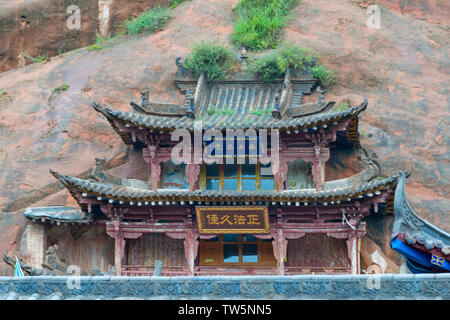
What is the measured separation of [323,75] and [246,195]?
5.35 metres

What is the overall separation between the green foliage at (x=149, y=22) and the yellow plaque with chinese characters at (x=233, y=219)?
792 centimetres

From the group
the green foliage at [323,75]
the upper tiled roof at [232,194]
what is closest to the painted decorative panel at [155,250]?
the upper tiled roof at [232,194]

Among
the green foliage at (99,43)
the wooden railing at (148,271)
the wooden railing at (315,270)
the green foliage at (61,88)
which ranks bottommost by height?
the wooden railing at (148,271)

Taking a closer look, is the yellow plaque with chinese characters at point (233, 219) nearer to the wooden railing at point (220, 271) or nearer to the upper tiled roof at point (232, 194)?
the upper tiled roof at point (232, 194)

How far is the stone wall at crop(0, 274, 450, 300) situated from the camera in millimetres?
17797

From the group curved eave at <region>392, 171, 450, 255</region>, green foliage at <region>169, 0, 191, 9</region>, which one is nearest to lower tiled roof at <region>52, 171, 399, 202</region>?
curved eave at <region>392, 171, 450, 255</region>

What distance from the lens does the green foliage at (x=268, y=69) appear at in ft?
88.4

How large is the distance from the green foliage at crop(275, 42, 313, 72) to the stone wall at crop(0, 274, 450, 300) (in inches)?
388

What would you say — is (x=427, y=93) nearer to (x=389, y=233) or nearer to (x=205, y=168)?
(x=389, y=233)

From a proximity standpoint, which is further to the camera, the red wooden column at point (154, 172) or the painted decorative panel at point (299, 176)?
the painted decorative panel at point (299, 176)

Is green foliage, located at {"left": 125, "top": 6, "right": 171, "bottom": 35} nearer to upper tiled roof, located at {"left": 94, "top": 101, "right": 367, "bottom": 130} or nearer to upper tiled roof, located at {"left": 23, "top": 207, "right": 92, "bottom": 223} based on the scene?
upper tiled roof, located at {"left": 94, "top": 101, "right": 367, "bottom": 130}

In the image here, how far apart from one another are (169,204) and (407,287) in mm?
7532

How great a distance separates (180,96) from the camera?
27.3 metres
